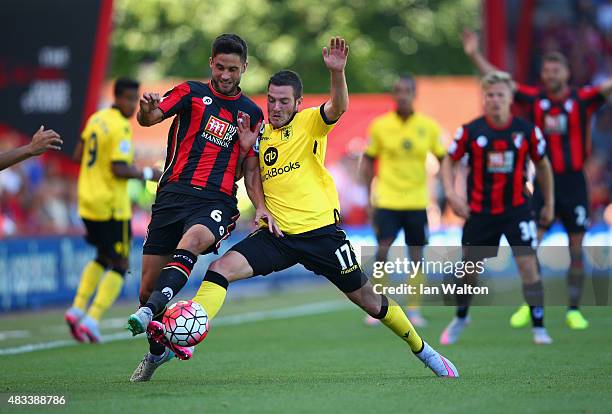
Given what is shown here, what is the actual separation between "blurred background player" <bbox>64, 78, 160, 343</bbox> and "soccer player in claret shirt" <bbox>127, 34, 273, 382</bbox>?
3.75m

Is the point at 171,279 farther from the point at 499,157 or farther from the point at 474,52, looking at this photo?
the point at 474,52

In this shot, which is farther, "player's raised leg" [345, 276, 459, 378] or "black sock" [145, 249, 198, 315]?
"player's raised leg" [345, 276, 459, 378]

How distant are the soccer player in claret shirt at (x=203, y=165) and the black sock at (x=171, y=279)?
16 centimetres

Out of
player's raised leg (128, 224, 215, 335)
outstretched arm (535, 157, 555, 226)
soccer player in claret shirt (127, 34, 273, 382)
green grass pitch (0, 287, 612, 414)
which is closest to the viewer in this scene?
green grass pitch (0, 287, 612, 414)

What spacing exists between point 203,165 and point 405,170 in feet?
20.3

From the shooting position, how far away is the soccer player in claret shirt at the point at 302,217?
8.55 meters

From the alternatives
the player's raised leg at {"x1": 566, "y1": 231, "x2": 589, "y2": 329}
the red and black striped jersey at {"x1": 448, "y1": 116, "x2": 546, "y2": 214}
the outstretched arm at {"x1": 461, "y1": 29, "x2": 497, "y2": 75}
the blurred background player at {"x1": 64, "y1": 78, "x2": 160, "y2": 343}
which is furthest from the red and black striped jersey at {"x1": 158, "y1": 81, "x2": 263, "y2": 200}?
the player's raised leg at {"x1": 566, "y1": 231, "x2": 589, "y2": 329}

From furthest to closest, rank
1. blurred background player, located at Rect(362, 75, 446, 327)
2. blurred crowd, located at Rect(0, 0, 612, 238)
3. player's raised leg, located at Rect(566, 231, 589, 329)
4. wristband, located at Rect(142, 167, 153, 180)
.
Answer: blurred crowd, located at Rect(0, 0, 612, 238)
blurred background player, located at Rect(362, 75, 446, 327)
player's raised leg, located at Rect(566, 231, 589, 329)
wristband, located at Rect(142, 167, 153, 180)

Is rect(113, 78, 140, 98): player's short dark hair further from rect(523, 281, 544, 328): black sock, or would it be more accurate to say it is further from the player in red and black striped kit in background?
rect(523, 281, 544, 328): black sock

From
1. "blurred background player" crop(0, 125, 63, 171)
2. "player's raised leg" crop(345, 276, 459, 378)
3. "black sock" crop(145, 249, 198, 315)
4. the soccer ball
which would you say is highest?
"blurred background player" crop(0, 125, 63, 171)

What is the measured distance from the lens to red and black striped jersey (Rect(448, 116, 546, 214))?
11555 mm

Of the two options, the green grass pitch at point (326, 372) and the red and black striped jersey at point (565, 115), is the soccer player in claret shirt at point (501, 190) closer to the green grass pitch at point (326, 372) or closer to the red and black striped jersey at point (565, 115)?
the green grass pitch at point (326, 372)

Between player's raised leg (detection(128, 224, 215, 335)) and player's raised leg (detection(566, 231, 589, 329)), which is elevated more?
player's raised leg (detection(128, 224, 215, 335))

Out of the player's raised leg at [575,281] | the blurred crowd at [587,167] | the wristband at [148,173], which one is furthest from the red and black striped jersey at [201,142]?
the blurred crowd at [587,167]
